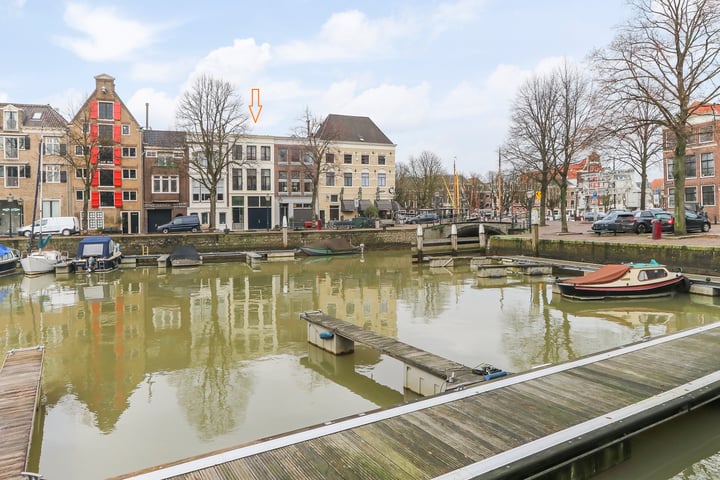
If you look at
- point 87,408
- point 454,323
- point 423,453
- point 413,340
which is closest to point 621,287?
point 454,323

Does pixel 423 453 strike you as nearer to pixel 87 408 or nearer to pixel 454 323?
pixel 87 408

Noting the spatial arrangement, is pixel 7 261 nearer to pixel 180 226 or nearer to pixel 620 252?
pixel 180 226

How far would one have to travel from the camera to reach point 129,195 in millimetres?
46312

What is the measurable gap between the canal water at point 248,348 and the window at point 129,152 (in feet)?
77.6

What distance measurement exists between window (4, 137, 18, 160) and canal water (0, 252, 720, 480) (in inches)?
944

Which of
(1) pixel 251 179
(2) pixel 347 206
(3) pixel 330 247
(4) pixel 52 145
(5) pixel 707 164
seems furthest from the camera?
(2) pixel 347 206

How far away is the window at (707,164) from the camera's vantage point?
43.0 m

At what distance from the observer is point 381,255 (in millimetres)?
39344

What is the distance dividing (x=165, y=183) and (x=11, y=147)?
502 inches

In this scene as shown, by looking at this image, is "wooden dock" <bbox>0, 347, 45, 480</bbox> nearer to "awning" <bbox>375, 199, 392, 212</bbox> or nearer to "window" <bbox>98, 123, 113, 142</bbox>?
"window" <bbox>98, 123, 113, 142</bbox>

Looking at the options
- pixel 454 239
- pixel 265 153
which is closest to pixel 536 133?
pixel 454 239

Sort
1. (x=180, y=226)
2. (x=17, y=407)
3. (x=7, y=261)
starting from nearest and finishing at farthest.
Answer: (x=17, y=407), (x=7, y=261), (x=180, y=226)

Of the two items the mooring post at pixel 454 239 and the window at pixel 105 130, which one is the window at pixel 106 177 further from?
the mooring post at pixel 454 239

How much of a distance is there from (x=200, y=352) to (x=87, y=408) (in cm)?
363
